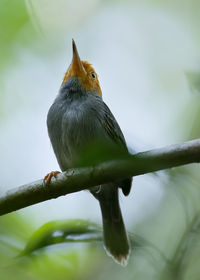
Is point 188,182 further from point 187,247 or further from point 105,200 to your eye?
point 105,200

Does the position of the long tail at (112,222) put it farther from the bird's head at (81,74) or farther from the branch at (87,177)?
the branch at (87,177)

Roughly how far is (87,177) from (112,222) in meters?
2.20

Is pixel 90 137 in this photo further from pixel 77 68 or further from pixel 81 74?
pixel 77 68

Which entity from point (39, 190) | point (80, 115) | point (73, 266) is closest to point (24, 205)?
point (39, 190)

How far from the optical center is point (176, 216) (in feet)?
15.9

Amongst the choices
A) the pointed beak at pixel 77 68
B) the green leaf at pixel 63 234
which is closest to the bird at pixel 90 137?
the pointed beak at pixel 77 68

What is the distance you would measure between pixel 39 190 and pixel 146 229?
1608 mm

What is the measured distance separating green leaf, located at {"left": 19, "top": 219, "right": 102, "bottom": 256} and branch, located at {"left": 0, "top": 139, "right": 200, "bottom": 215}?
0.37m

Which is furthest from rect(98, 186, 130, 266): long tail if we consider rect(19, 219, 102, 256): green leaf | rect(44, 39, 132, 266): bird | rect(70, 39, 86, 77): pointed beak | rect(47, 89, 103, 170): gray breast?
rect(19, 219, 102, 256): green leaf

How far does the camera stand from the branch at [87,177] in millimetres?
2857

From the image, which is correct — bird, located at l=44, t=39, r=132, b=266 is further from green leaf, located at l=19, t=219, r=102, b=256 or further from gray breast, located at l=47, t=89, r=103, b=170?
green leaf, located at l=19, t=219, r=102, b=256

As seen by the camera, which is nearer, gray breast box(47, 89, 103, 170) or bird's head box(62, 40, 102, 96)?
gray breast box(47, 89, 103, 170)

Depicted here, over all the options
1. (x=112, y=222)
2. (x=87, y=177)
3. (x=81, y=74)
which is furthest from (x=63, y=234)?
(x=81, y=74)

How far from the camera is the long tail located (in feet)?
17.0
